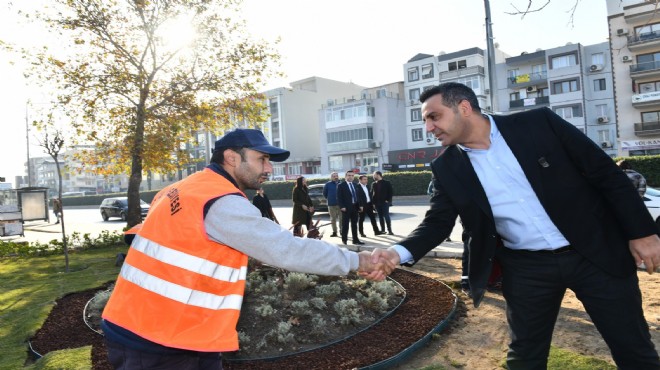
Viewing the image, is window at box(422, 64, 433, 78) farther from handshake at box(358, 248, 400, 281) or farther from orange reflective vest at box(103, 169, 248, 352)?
orange reflective vest at box(103, 169, 248, 352)

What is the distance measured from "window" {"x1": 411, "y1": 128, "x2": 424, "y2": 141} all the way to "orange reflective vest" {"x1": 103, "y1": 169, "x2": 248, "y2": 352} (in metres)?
53.0

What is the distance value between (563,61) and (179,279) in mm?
50190

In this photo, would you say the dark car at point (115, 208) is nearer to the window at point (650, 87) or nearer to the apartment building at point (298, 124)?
the apartment building at point (298, 124)

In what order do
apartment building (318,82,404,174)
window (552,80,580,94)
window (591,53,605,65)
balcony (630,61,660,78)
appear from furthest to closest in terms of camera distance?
apartment building (318,82,404,174) < window (552,80,580,94) < window (591,53,605,65) < balcony (630,61,660,78)

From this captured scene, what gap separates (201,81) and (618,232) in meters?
13.6

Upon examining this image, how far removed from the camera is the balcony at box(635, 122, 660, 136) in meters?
38.4

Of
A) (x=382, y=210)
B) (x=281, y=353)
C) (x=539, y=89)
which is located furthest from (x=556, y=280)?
(x=539, y=89)

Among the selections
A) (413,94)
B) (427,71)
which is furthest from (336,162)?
(427,71)

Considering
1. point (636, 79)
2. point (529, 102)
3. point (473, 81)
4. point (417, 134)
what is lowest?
point (417, 134)

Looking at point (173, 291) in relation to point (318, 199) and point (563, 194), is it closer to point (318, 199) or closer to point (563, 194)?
point (563, 194)

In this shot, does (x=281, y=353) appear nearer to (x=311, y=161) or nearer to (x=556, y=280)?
(x=556, y=280)

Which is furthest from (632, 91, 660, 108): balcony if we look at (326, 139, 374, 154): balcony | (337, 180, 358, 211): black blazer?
(337, 180, 358, 211): black blazer

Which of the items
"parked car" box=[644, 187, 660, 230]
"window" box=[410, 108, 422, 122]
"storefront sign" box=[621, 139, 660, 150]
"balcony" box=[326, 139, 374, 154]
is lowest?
"parked car" box=[644, 187, 660, 230]

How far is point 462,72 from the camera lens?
49406 millimetres
